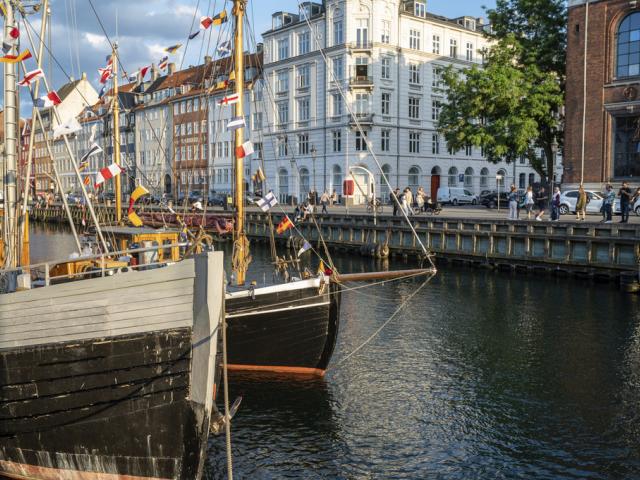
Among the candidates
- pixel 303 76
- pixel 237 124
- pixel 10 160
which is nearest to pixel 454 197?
pixel 303 76

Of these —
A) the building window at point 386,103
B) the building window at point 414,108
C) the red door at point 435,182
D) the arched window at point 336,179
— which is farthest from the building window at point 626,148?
the arched window at point 336,179

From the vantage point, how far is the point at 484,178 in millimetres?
81188

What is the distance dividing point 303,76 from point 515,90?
34.7 m

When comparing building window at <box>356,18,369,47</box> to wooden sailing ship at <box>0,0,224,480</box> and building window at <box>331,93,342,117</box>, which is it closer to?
building window at <box>331,93,342,117</box>

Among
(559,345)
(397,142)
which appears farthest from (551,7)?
(559,345)

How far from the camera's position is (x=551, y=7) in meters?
49.2

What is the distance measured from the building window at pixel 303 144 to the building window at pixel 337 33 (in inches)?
413

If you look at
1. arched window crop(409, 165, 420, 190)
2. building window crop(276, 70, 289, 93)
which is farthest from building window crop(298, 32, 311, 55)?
arched window crop(409, 165, 420, 190)

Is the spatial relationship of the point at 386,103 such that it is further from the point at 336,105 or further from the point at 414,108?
the point at 336,105

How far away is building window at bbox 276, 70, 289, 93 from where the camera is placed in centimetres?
7712

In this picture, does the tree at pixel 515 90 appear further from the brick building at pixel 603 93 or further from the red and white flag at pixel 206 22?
the red and white flag at pixel 206 22

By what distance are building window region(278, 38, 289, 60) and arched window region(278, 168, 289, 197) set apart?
13.0 metres

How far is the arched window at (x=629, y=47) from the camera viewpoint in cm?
4253

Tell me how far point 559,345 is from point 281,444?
10512 mm
